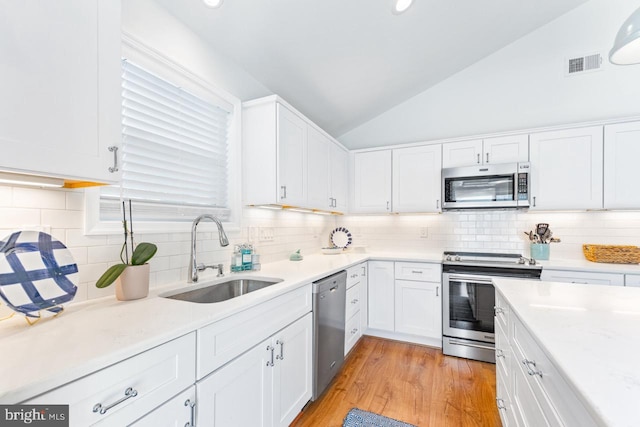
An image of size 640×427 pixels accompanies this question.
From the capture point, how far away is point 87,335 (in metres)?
0.93

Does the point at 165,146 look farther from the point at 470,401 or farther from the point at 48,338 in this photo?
the point at 470,401

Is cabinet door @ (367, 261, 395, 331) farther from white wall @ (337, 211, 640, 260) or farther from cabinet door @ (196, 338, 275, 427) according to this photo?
cabinet door @ (196, 338, 275, 427)

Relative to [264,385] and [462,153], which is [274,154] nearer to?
[264,385]

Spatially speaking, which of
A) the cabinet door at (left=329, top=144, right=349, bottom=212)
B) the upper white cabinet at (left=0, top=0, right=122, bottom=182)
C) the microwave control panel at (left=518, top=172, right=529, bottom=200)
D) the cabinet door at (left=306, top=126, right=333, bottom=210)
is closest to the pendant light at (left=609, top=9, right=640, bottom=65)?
the microwave control panel at (left=518, top=172, right=529, bottom=200)

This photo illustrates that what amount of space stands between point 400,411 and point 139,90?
8.64 ft

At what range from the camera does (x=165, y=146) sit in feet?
5.87

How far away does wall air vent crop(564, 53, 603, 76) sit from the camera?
9.70ft

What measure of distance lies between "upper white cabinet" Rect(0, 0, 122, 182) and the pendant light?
2.11 meters

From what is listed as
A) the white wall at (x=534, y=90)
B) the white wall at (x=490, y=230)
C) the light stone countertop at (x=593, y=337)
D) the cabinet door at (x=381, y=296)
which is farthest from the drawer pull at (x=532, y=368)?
the white wall at (x=534, y=90)

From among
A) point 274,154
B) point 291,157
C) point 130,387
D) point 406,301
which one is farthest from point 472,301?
point 130,387

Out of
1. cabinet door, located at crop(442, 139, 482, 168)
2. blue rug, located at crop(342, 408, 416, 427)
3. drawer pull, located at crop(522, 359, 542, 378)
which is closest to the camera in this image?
drawer pull, located at crop(522, 359, 542, 378)

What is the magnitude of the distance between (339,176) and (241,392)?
98.2 inches

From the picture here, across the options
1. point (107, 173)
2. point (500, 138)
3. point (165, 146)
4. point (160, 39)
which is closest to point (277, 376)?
point (107, 173)

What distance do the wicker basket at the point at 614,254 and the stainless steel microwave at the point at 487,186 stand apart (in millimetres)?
742
